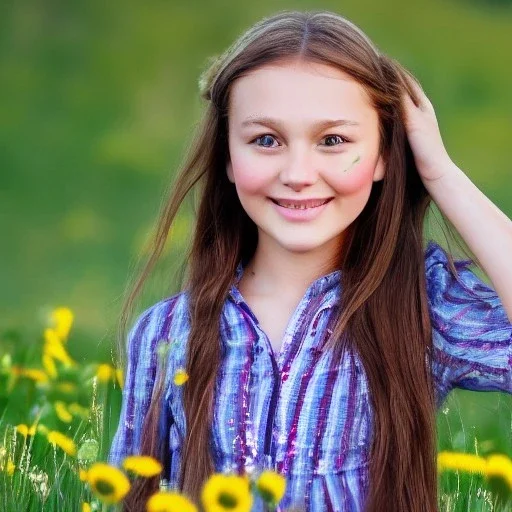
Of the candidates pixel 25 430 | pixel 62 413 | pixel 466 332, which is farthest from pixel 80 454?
pixel 466 332

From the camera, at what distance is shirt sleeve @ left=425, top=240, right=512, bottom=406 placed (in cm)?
208

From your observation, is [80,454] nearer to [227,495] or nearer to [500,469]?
[227,495]

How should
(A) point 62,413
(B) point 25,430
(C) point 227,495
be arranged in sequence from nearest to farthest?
1. (C) point 227,495
2. (B) point 25,430
3. (A) point 62,413

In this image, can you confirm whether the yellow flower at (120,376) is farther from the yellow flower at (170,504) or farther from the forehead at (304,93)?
the yellow flower at (170,504)

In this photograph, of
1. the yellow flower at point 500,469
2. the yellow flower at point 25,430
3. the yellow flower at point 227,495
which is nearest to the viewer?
the yellow flower at point 227,495

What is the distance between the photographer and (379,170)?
2.18 meters

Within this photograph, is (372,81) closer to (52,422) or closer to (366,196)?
(366,196)

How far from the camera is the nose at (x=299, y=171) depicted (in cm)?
205

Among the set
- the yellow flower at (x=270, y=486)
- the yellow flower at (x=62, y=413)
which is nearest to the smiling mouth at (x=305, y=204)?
the yellow flower at (x=270, y=486)

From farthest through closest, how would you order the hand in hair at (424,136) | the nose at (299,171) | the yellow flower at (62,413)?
the yellow flower at (62,413)
the hand in hair at (424,136)
the nose at (299,171)

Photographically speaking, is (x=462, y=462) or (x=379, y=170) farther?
(x=462, y=462)

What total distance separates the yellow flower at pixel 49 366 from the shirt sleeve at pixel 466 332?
40.2 inches

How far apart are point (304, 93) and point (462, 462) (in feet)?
2.36

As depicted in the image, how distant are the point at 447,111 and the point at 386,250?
3.84 meters
